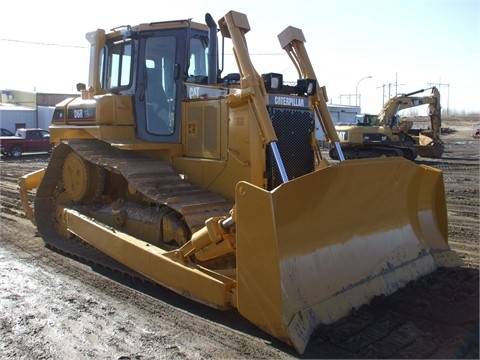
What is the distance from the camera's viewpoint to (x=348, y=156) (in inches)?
834

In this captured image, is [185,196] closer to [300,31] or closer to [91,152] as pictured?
[91,152]

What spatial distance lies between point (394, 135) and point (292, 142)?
1710cm

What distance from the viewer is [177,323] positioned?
14.4ft

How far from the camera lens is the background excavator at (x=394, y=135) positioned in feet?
68.8

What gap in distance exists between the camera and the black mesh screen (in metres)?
5.27

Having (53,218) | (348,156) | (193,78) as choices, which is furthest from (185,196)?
(348,156)

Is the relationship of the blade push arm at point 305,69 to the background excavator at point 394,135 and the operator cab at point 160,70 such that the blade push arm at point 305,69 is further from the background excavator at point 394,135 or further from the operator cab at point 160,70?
the background excavator at point 394,135

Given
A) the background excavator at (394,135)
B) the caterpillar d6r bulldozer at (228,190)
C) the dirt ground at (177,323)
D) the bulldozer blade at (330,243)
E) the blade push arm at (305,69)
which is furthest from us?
the background excavator at (394,135)

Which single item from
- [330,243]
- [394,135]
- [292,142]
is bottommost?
[330,243]

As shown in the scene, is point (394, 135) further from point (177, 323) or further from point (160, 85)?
point (177, 323)

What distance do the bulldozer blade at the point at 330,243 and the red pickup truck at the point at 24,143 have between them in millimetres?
22904

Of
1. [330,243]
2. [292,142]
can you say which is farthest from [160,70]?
[330,243]

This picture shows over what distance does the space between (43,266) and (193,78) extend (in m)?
3.01

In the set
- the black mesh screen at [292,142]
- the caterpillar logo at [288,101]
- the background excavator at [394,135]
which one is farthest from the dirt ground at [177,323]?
the background excavator at [394,135]
